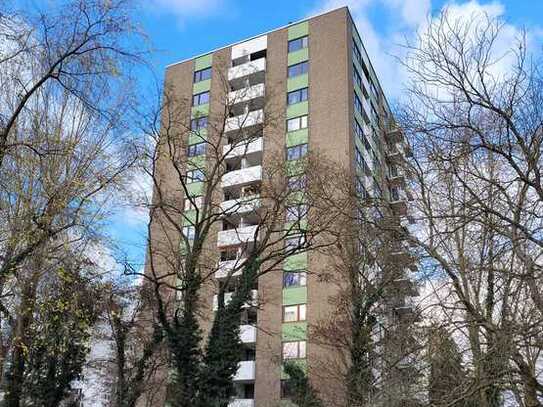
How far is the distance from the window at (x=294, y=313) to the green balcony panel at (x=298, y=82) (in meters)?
16.3

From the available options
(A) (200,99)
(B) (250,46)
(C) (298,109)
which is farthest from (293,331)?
(B) (250,46)

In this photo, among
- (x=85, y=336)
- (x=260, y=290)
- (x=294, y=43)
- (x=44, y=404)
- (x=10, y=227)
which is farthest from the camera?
(x=294, y=43)

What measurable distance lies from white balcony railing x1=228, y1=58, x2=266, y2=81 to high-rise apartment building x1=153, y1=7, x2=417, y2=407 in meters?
0.11

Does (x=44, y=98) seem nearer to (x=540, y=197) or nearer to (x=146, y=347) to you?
(x=540, y=197)

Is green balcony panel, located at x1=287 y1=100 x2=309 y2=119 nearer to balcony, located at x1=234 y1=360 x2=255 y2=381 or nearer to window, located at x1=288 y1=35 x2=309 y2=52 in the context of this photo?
window, located at x1=288 y1=35 x2=309 y2=52

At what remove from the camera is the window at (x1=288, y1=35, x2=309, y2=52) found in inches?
1866

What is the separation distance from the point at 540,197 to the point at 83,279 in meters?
10.7

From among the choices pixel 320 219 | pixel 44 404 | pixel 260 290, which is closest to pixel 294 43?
pixel 260 290

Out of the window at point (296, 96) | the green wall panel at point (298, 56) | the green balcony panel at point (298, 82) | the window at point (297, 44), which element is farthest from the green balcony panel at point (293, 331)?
the window at point (297, 44)

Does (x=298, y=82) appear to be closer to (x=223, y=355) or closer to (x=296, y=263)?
(x=296, y=263)

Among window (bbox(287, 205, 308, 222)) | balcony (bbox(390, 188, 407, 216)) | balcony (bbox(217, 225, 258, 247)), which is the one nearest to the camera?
balcony (bbox(390, 188, 407, 216))

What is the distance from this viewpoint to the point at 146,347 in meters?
23.9

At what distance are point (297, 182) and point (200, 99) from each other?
29.4 meters

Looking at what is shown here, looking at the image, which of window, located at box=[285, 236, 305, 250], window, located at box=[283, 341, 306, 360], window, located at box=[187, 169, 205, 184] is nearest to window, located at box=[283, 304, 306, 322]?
window, located at box=[283, 341, 306, 360]
